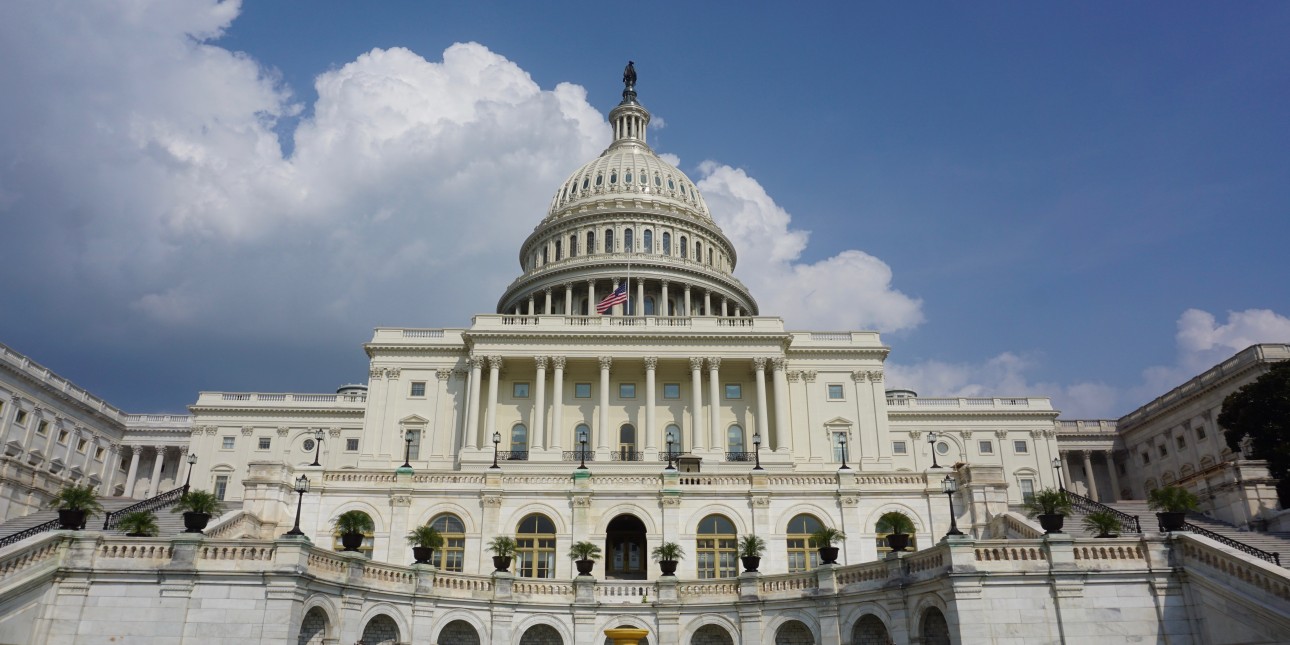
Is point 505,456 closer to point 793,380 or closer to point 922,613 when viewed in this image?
point 793,380

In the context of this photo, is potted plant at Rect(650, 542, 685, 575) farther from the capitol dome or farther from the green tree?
the capitol dome

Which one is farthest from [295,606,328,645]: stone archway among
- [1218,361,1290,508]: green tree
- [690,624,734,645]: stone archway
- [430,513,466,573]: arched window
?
[1218,361,1290,508]: green tree

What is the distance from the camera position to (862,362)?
7431 cm

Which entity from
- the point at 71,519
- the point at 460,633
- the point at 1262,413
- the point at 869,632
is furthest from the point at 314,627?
the point at 1262,413

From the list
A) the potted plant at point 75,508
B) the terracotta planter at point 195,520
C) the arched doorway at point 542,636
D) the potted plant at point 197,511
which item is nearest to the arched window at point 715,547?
the arched doorway at point 542,636

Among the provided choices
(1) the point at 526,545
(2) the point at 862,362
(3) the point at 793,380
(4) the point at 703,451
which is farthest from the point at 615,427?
(1) the point at 526,545

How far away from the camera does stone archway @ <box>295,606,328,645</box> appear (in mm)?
27328

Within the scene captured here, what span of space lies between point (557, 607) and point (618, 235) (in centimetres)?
7338

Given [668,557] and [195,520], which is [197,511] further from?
[668,557]

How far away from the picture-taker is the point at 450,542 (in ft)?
132

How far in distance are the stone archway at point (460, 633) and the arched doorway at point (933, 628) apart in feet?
49.4

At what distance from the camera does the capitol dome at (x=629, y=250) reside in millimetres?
96488

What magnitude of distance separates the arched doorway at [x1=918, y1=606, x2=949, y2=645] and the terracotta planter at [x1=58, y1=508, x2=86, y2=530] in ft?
85.7

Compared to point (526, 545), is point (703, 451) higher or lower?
higher
